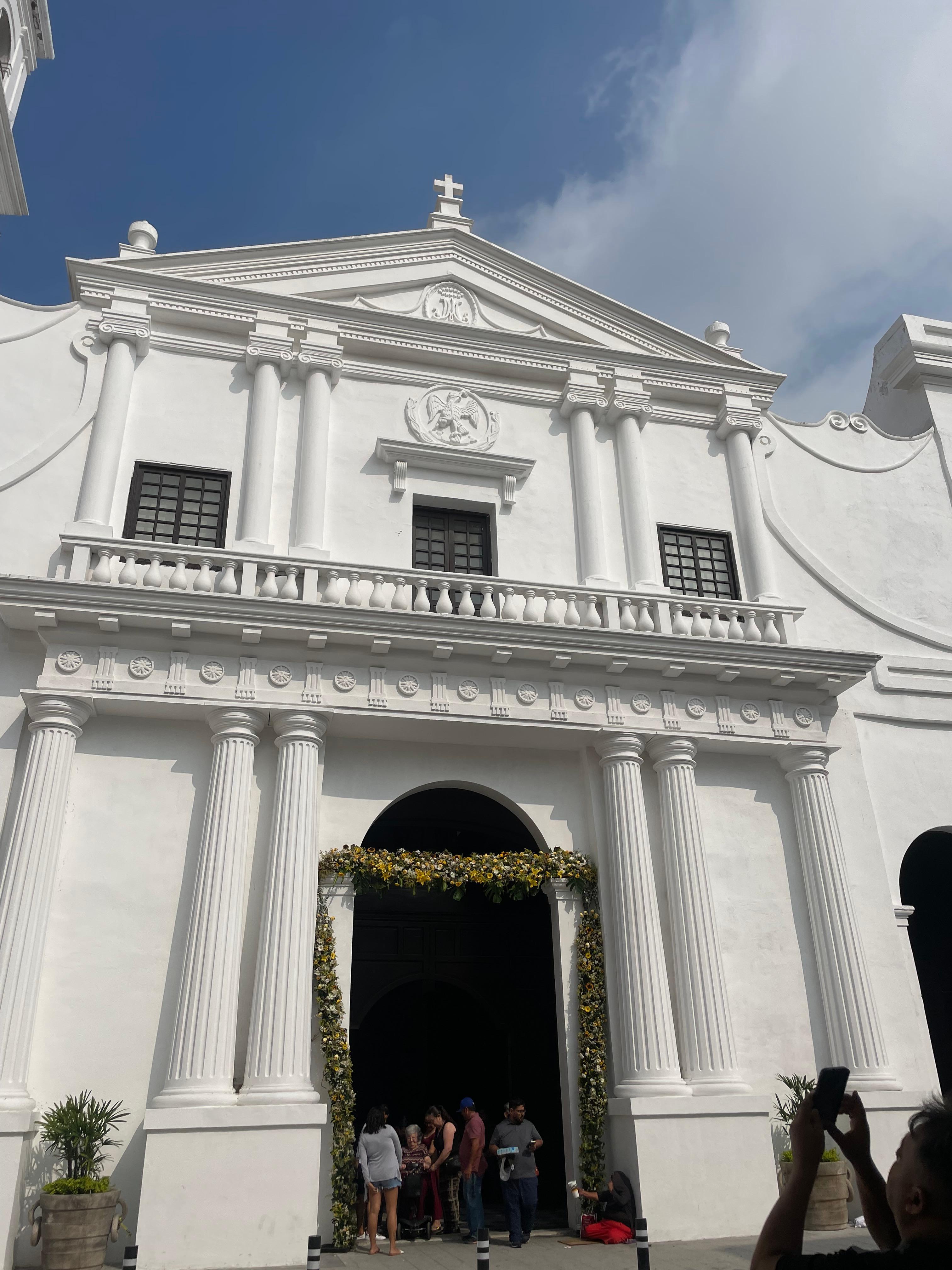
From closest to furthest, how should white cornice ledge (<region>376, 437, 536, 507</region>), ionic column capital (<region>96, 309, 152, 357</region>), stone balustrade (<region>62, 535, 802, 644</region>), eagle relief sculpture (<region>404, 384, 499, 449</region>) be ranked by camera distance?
stone balustrade (<region>62, 535, 802, 644</region>)
ionic column capital (<region>96, 309, 152, 357</region>)
white cornice ledge (<region>376, 437, 536, 507</region>)
eagle relief sculpture (<region>404, 384, 499, 449</region>)

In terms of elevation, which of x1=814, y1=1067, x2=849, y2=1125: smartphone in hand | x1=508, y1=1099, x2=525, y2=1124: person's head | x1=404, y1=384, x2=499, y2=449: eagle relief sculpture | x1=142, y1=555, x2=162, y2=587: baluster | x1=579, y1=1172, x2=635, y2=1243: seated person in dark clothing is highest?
x1=404, y1=384, x2=499, y2=449: eagle relief sculpture

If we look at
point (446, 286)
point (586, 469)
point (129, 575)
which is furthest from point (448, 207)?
point (129, 575)

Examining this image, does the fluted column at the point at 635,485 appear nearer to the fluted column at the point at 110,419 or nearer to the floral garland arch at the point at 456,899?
the floral garland arch at the point at 456,899

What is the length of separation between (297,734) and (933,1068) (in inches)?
399

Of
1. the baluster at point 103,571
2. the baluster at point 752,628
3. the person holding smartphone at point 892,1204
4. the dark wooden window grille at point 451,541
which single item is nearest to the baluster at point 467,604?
the dark wooden window grille at point 451,541

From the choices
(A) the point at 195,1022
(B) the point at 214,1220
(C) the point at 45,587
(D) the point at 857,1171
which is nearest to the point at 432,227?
(C) the point at 45,587

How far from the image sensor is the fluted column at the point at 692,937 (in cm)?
1304

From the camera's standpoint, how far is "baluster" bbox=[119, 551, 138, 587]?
13.4 m

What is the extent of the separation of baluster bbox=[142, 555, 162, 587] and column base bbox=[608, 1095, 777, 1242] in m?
9.09

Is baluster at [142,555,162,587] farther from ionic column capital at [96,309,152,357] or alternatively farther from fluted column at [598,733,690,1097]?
fluted column at [598,733,690,1097]

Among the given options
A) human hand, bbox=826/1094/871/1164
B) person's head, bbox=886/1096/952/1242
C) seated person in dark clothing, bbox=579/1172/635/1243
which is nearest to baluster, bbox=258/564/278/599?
seated person in dark clothing, bbox=579/1172/635/1243

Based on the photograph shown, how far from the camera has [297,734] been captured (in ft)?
43.7

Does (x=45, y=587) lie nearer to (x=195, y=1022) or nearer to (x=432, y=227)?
(x=195, y=1022)

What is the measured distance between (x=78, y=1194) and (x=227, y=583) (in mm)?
7392
